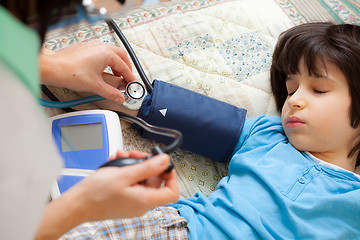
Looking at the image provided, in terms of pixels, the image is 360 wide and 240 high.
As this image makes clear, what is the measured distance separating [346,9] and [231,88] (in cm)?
55

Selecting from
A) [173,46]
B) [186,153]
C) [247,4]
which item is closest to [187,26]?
[173,46]

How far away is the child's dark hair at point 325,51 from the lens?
2.78ft

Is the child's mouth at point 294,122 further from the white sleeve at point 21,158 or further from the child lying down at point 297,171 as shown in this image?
the white sleeve at point 21,158

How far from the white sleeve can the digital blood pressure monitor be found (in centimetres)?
43

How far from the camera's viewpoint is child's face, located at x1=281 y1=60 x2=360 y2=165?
0.83 meters

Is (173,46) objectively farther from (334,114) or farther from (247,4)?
(334,114)

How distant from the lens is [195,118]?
35.3 inches

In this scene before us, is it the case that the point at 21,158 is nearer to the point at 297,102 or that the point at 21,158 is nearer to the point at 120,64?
the point at 120,64

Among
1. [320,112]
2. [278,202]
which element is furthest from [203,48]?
[278,202]

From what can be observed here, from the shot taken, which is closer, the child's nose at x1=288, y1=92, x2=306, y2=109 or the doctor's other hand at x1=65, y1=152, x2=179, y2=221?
the doctor's other hand at x1=65, y1=152, x2=179, y2=221

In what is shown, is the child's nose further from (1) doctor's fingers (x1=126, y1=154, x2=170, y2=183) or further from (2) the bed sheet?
(1) doctor's fingers (x1=126, y1=154, x2=170, y2=183)

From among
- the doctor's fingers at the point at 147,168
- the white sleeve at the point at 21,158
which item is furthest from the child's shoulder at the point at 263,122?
the white sleeve at the point at 21,158

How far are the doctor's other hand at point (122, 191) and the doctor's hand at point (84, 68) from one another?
0.35 m

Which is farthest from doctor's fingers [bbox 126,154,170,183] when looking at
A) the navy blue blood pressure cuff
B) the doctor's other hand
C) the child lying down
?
the navy blue blood pressure cuff
